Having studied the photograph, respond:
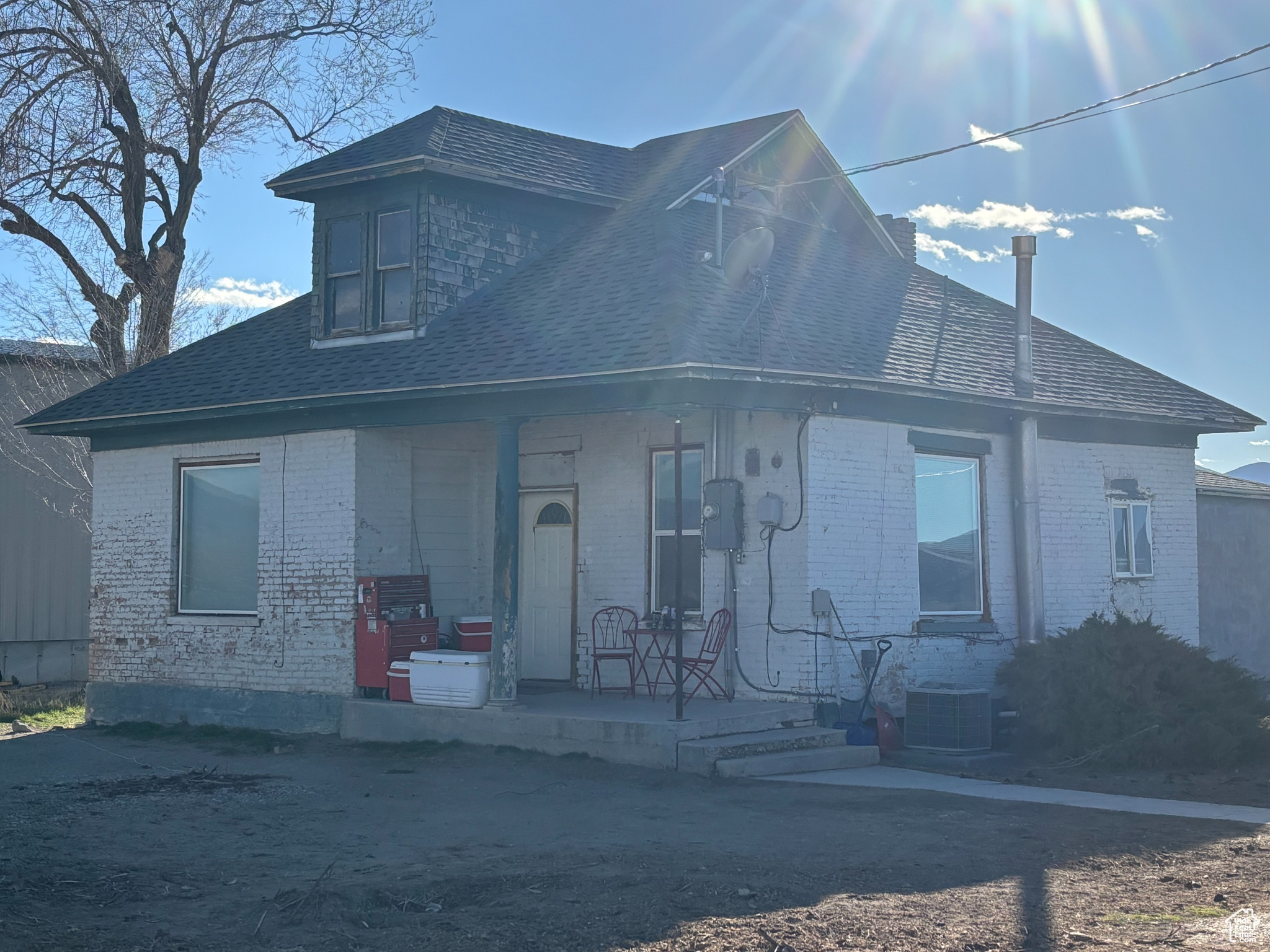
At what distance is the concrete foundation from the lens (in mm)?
13398

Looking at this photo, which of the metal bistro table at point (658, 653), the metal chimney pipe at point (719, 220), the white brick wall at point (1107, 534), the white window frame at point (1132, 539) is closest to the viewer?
the metal bistro table at point (658, 653)

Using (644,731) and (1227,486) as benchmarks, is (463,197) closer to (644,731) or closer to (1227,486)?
(644,731)

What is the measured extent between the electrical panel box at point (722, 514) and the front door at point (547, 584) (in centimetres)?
244

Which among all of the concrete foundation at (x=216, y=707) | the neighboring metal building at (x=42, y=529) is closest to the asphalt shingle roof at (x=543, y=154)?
the concrete foundation at (x=216, y=707)

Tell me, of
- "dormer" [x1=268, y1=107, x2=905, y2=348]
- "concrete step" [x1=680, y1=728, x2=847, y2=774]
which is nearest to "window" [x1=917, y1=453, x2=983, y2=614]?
"concrete step" [x1=680, y1=728, x2=847, y2=774]

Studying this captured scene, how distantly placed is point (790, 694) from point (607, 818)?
350 cm

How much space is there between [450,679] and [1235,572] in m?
11.3

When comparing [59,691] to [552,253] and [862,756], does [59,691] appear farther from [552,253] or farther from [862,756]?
[862,756]

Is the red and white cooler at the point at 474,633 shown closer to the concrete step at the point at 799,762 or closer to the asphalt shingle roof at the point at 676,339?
the asphalt shingle roof at the point at 676,339

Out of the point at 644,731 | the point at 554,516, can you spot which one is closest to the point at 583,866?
the point at 644,731

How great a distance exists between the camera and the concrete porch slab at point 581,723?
1066cm

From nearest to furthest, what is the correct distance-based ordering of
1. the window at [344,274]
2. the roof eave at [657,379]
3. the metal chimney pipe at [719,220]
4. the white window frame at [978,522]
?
the roof eave at [657,379]
the white window frame at [978,522]
the metal chimney pipe at [719,220]
the window at [344,274]

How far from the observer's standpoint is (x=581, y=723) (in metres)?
11.1

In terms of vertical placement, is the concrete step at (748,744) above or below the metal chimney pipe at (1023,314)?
below
